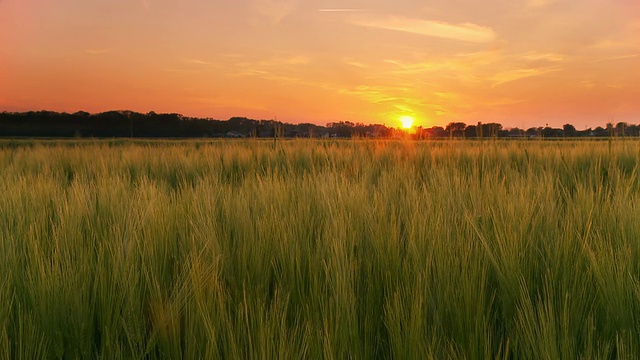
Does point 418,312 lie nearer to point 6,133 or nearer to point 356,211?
point 356,211

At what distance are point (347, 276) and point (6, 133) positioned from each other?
223 ft

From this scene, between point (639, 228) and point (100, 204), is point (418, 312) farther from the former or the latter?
point (100, 204)

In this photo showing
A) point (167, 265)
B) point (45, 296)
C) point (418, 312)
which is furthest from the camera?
point (167, 265)

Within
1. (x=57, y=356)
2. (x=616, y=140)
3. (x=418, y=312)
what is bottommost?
(x=57, y=356)

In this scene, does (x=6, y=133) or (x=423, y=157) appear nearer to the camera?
(x=423, y=157)

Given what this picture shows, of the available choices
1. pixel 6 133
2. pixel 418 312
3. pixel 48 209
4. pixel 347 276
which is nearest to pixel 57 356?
pixel 347 276

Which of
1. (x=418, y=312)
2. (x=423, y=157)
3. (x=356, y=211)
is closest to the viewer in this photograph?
(x=418, y=312)

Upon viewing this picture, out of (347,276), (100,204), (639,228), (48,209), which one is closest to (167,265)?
(347,276)

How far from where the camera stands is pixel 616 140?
231 inches

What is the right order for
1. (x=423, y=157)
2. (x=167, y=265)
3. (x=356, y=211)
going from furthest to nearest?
(x=423, y=157) < (x=356, y=211) < (x=167, y=265)

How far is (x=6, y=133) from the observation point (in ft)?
183

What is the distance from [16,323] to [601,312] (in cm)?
121

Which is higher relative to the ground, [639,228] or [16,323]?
[639,228]

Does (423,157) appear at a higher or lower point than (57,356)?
higher
